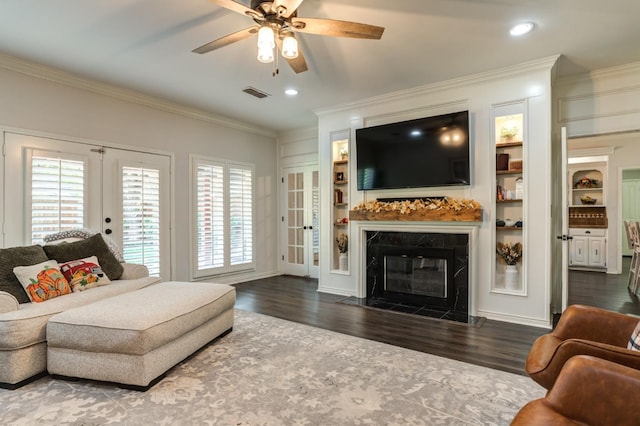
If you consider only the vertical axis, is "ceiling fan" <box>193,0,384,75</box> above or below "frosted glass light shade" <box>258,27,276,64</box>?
above

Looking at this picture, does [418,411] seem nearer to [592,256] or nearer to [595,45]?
[595,45]

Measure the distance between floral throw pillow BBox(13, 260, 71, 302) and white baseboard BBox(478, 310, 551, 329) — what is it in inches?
162

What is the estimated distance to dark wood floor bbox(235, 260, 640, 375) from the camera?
282 centimetres

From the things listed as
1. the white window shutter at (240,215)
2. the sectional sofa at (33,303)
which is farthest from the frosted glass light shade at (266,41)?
the white window shutter at (240,215)

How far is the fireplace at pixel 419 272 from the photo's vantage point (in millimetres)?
3889

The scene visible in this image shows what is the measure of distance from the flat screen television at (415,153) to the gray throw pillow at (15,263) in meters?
3.55

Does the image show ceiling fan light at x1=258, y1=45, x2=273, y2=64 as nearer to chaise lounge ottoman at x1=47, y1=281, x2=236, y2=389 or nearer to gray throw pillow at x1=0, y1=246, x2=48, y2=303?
chaise lounge ottoman at x1=47, y1=281, x2=236, y2=389

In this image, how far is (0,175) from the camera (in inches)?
131

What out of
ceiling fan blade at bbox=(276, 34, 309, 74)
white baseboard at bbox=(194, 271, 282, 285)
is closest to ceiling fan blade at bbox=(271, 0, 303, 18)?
ceiling fan blade at bbox=(276, 34, 309, 74)

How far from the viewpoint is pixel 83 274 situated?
9.97 feet

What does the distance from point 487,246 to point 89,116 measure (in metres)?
4.85

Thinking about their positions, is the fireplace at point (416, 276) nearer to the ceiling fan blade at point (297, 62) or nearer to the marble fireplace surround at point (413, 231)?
the marble fireplace surround at point (413, 231)

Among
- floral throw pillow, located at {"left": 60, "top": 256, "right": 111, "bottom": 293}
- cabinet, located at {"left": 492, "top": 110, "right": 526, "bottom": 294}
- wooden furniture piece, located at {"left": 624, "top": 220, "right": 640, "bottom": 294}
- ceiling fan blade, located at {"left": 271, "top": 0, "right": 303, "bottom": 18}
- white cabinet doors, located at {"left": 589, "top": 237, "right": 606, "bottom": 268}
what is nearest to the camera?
ceiling fan blade, located at {"left": 271, "top": 0, "right": 303, "bottom": 18}

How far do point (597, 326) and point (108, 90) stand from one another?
5.13m
